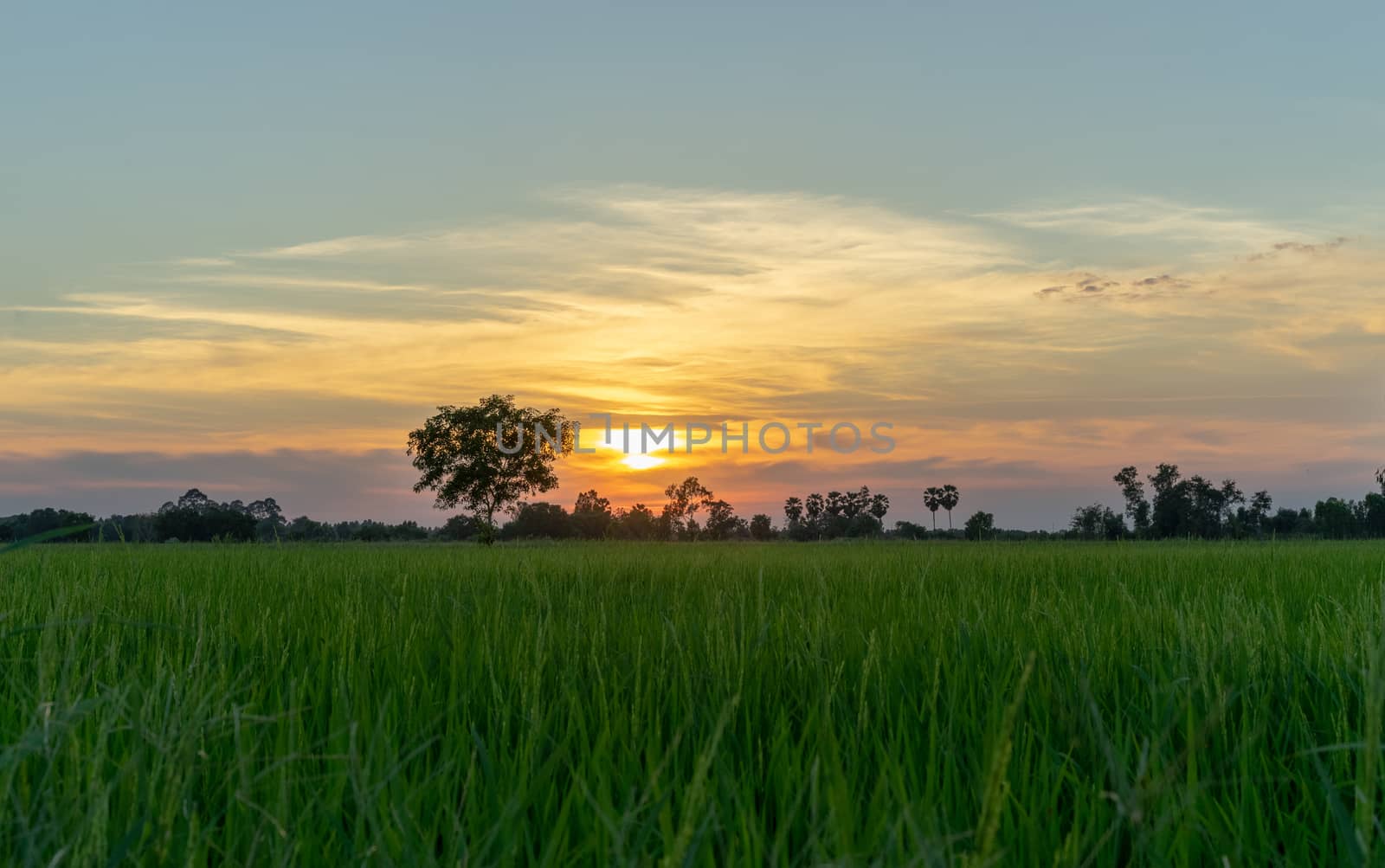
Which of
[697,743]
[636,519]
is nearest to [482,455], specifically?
[636,519]

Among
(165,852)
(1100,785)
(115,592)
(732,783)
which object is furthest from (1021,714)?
(115,592)

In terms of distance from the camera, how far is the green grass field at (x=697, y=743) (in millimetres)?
1909

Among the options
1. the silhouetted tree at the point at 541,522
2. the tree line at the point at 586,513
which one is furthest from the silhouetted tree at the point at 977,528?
the silhouetted tree at the point at 541,522

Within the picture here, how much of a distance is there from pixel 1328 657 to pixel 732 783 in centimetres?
295

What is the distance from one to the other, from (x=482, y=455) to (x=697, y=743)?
52.7 metres

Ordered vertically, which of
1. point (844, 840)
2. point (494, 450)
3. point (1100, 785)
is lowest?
point (1100, 785)

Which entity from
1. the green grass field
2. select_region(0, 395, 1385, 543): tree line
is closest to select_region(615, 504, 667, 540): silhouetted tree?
select_region(0, 395, 1385, 543): tree line

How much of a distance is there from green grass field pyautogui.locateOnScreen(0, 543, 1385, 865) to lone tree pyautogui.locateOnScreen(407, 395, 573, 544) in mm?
49213

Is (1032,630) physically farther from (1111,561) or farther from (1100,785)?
(1111,561)

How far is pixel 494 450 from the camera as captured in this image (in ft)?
176

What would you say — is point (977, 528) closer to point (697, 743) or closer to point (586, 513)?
point (697, 743)

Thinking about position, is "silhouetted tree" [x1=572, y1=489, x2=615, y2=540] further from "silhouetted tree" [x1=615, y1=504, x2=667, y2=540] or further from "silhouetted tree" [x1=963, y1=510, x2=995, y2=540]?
"silhouetted tree" [x1=963, y1=510, x2=995, y2=540]

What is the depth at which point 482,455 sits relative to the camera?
177ft

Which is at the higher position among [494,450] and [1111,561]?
[494,450]
